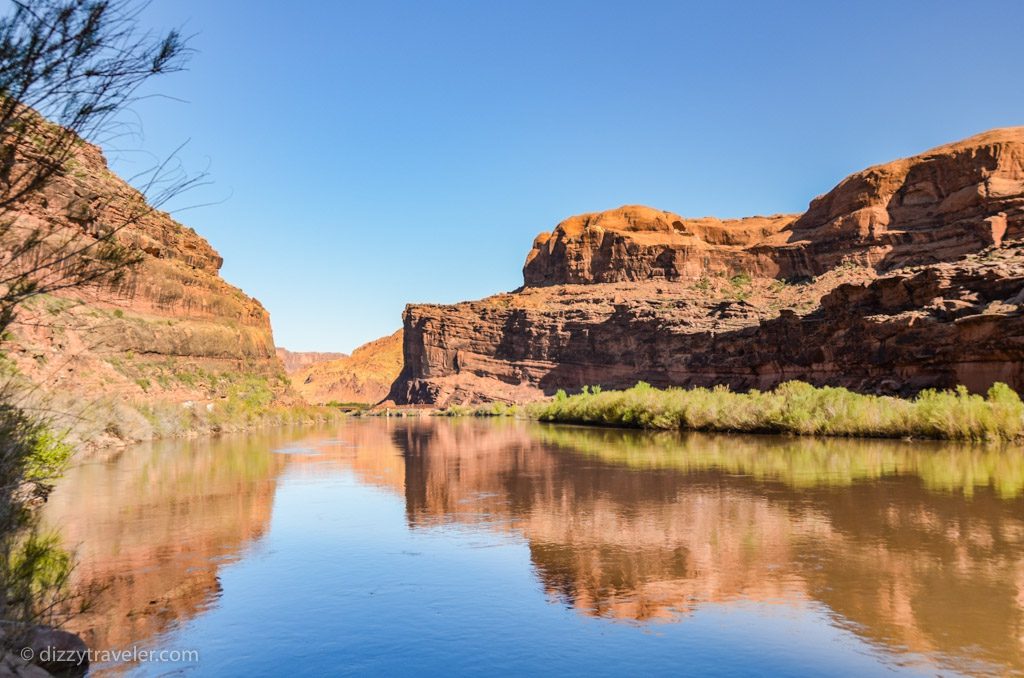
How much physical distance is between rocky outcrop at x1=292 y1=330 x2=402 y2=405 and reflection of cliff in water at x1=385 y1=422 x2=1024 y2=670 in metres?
122

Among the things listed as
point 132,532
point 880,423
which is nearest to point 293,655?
point 132,532

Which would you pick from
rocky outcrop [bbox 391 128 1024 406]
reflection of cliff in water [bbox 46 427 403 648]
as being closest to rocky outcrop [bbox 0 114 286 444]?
reflection of cliff in water [bbox 46 427 403 648]

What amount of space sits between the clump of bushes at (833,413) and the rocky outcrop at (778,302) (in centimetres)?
476

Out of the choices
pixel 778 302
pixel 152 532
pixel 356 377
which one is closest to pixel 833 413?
pixel 152 532

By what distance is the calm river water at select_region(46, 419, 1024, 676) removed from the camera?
536cm

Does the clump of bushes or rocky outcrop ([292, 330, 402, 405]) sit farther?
rocky outcrop ([292, 330, 402, 405])

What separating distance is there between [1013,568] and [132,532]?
10.8 metres

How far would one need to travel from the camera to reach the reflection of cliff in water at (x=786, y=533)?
6281 millimetres

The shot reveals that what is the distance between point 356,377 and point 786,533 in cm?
14211

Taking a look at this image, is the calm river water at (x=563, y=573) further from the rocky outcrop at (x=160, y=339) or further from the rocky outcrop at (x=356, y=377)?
the rocky outcrop at (x=356, y=377)

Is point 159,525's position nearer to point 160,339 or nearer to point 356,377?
point 160,339

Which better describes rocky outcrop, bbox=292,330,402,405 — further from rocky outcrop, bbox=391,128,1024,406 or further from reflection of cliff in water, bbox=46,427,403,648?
reflection of cliff in water, bbox=46,427,403,648

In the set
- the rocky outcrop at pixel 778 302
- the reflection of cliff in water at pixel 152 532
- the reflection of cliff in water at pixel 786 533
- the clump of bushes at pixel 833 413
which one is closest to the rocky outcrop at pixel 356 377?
the rocky outcrop at pixel 778 302

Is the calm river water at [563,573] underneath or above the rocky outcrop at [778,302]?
underneath
